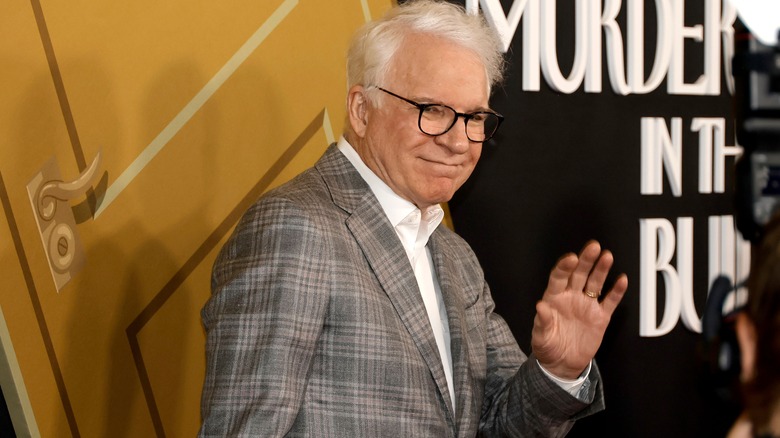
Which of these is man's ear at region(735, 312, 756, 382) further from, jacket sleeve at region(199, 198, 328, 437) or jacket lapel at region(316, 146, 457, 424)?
jacket lapel at region(316, 146, 457, 424)

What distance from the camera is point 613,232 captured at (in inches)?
108

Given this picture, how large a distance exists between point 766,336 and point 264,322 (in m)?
0.98

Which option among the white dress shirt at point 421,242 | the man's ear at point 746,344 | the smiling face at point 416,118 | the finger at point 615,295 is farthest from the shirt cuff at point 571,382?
the man's ear at point 746,344

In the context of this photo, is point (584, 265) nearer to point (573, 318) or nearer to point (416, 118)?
point (573, 318)

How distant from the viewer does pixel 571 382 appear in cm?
182

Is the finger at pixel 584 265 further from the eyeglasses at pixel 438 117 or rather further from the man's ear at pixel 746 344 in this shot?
the man's ear at pixel 746 344

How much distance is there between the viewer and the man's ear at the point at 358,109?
1.83 metres

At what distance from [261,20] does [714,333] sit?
1709 millimetres

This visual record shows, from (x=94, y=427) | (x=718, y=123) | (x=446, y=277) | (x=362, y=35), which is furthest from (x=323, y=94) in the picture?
(x=718, y=123)

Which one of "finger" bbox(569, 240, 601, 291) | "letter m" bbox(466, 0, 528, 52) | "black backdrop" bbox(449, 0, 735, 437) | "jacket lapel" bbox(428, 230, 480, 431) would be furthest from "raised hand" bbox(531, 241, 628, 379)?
"letter m" bbox(466, 0, 528, 52)

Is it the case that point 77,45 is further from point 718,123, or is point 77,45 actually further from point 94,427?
point 718,123

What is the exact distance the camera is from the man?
1.51 meters

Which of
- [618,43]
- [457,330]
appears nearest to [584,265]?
[457,330]

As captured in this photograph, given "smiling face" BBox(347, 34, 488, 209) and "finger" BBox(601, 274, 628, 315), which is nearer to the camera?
"finger" BBox(601, 274, 628, 315)
